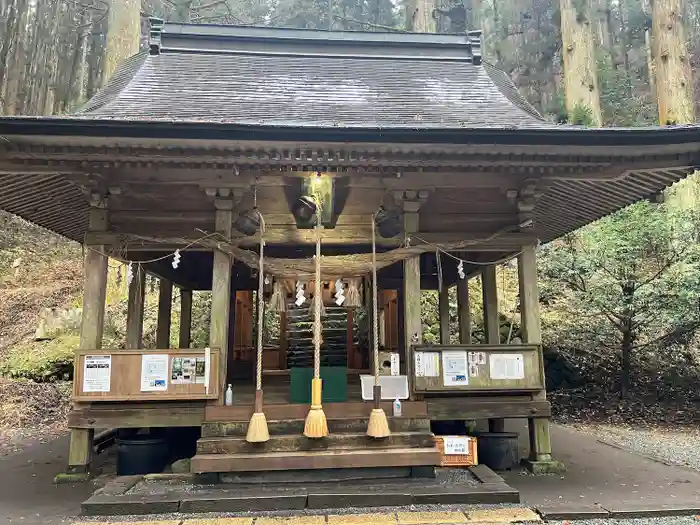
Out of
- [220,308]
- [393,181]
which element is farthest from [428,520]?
[393,181]

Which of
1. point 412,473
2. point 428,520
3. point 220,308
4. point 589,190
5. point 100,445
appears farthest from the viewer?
point 100,445

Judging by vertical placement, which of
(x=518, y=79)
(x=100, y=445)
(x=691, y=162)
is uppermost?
(x=518, y=79)

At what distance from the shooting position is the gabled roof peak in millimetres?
8445

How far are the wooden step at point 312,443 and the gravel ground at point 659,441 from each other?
12.3ft

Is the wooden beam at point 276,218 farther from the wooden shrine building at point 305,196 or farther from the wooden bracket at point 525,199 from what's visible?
the wooden bracket at point 525,199

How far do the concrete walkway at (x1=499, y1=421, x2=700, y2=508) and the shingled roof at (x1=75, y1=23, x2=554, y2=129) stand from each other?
12.8 ft

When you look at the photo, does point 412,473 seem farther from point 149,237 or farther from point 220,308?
point 149,237

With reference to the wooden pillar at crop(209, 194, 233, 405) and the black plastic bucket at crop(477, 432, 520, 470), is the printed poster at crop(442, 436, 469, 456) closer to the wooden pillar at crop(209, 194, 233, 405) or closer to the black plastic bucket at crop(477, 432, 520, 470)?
the black plastic bucket at crop(477, 432, 520, 470)

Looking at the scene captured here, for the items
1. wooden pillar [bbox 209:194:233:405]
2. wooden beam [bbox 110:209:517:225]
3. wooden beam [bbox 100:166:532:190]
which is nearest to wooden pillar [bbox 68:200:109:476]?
wooden beam [bbox 110:209:517:225]

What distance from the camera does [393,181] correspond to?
236 inches

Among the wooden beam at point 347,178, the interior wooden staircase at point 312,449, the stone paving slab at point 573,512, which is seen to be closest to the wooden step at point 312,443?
the interior wooden staircase at point 312,449

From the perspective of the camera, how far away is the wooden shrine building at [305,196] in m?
5.06

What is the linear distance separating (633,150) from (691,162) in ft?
2.40

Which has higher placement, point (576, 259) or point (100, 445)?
point (576, 259)
